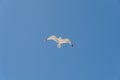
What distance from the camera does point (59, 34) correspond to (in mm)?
16516

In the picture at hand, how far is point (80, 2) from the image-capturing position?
16562mm

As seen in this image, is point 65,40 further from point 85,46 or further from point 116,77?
point 116,77

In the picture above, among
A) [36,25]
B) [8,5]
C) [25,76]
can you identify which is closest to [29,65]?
[25,76]

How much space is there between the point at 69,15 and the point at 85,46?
1.60 metres

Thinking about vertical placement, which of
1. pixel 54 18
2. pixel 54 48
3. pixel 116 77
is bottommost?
pixel 116 77

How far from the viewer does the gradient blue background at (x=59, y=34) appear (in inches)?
655

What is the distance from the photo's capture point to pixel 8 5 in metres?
16.8

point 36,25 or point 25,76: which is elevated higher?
point 36,25

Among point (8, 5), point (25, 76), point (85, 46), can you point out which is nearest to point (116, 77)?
point (85, 46)

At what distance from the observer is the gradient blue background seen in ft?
54.6

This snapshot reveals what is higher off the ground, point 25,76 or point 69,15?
point 69,15

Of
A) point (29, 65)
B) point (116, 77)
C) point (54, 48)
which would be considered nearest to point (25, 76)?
point (29, 65)

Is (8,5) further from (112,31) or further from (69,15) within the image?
(112,31)

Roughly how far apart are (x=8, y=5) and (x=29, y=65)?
294cm
